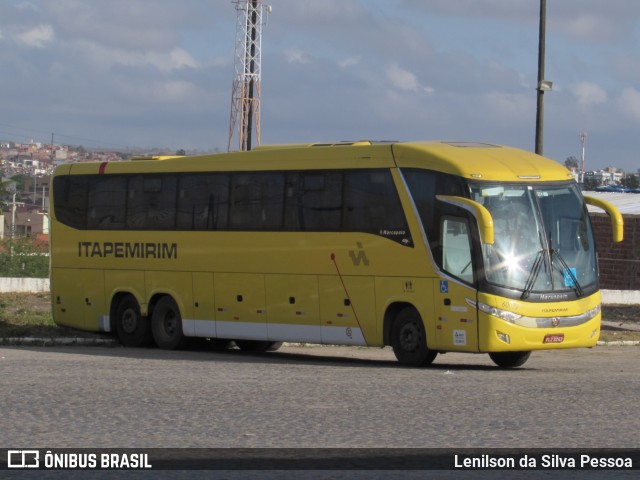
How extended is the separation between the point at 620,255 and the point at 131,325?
22.9m

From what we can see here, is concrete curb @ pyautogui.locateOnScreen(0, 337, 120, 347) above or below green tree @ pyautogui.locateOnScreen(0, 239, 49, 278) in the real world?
below

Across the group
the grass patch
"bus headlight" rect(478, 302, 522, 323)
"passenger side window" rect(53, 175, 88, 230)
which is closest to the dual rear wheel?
the grass patch

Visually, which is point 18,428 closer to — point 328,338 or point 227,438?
point 227,438

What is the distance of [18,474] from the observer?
899cm

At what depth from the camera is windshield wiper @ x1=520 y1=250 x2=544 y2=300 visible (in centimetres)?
1919

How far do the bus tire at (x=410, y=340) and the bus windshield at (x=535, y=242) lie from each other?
59.8 inches

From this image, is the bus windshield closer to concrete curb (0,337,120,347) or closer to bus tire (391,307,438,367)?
bus tire (391,307,438,367)

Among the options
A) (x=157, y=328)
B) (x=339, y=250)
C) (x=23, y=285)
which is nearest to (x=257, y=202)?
(x=339, y=250)

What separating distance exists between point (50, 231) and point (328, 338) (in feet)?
25.6

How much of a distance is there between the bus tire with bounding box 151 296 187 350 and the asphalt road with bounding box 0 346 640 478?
3846 millimetres

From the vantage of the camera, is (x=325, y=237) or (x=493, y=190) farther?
(x=325, y=237)

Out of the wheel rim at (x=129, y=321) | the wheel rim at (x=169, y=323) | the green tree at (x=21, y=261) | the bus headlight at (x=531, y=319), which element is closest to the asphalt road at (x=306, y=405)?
the bus headlight at (x=531, y=319)

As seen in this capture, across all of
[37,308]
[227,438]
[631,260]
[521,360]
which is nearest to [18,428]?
[227,438]

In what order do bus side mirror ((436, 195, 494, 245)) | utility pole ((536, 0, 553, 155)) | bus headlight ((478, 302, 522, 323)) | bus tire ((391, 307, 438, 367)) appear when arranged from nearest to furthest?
bus side mirror ((436, 195, 494, 245))
bus headlight ((478, 302, 522, 323))
bus tire ((391, 307, 438, 367))
utility pole ((536, 0, 553, 155))
